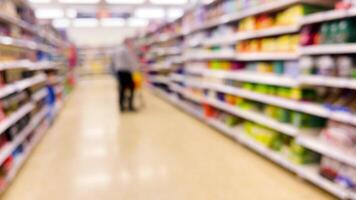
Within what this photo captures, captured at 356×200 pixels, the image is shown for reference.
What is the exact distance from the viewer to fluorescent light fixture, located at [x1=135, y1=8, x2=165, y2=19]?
767 inches

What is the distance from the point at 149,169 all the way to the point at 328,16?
2.34 m

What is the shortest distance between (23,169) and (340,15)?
354 centimetres

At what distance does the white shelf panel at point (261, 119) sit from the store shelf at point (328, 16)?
41.5 inches

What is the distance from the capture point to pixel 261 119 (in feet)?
12.8

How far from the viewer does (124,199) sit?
9.37 ft

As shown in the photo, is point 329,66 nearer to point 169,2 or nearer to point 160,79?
point 160,79

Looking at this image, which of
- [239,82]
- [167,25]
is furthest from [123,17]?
[239,82]

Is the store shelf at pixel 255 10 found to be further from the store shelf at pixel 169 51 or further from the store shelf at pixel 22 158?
the store shelf at pixel 22 158

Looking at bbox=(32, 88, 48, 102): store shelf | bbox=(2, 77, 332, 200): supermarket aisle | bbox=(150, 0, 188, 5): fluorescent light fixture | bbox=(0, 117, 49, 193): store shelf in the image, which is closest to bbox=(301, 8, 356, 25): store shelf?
bbox=(2, 77, 332, 200): supermarket aisle

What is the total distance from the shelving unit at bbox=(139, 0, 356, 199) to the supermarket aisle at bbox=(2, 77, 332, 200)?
27 cm

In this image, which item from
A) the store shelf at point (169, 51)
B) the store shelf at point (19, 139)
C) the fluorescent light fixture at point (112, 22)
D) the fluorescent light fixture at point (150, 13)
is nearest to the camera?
the store shelf at point (19, 139)

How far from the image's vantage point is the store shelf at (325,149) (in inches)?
100

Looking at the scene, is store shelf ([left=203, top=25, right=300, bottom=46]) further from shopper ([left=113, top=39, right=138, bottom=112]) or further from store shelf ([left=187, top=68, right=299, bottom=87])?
shopper ([left=113, top=39, right=138, bottom=112])

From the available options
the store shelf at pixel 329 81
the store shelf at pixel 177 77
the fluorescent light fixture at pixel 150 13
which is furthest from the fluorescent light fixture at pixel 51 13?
the store shelf at pixel 329 81
